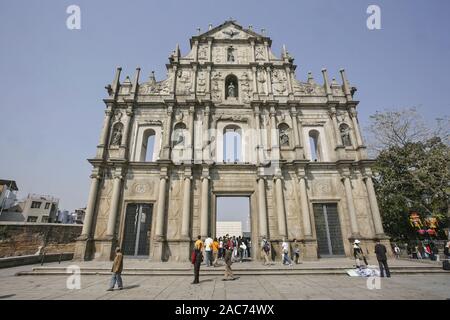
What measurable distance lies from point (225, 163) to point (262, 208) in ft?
13.0

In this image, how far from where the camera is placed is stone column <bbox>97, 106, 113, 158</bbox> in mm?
15550

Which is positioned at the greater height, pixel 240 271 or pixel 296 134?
pixel 296 134

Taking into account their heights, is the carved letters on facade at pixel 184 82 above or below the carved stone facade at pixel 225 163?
above

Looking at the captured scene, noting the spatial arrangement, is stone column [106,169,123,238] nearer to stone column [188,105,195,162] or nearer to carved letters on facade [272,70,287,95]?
stone column [188,105,195,162]

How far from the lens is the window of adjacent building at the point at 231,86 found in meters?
18.5

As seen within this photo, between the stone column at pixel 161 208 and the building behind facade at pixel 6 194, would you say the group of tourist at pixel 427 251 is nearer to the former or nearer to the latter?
the stone column at pixel 161 208

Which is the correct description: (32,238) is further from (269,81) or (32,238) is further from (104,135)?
(269,81)

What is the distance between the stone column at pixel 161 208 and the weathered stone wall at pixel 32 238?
29.7 feet

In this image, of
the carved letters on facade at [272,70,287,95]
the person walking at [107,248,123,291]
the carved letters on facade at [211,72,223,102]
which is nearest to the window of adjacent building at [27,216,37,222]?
the carved letters on facade at [211,72,223,102]

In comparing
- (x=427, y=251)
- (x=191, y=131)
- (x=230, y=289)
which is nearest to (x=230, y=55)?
(x=191, y=131)

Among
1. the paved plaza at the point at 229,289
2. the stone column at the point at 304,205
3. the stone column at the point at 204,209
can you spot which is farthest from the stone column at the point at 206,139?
the paved plaza at the point at 229,289

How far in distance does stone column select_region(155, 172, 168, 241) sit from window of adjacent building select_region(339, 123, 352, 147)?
13287mm

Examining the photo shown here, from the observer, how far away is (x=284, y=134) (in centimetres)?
1681

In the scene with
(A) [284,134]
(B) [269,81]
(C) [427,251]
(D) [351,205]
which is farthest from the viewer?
(B) [269,81]
